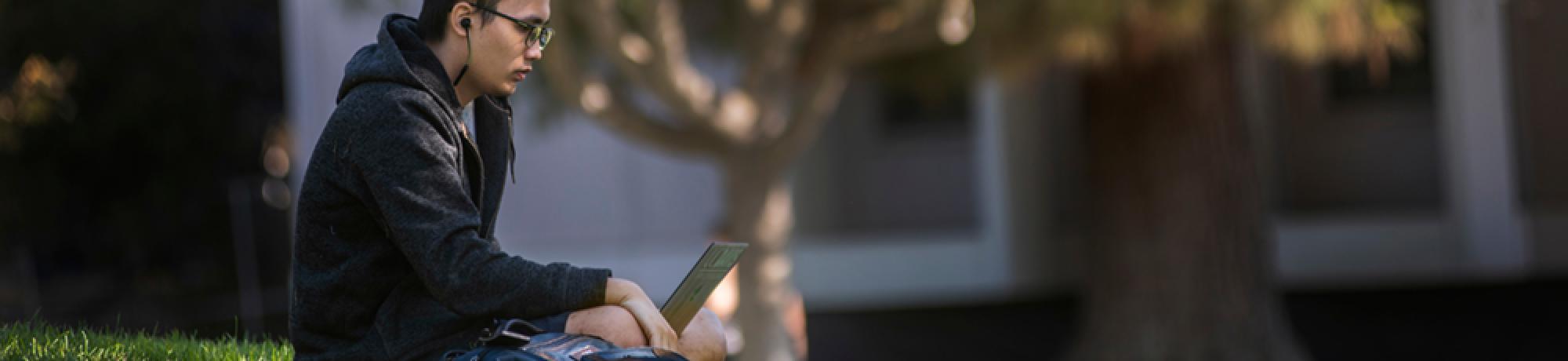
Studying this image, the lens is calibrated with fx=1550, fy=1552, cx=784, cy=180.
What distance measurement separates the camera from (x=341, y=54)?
948 cm

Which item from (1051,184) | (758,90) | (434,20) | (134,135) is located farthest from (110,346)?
(1051,184)

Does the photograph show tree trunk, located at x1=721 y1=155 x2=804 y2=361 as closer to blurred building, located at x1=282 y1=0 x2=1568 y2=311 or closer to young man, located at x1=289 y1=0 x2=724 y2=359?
young man, located at x1=289 y1=0 x2=724 y2=359

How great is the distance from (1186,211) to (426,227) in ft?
21.2

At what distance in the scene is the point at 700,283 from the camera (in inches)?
66.2

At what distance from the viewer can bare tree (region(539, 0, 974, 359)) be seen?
5348mm

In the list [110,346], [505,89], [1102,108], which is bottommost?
[110,346]

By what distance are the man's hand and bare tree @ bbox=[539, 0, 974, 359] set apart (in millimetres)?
3539

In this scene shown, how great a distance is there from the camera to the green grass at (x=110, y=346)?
218 cm

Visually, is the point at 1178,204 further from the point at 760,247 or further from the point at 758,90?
the point at 758,90

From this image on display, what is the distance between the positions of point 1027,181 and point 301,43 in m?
5.42

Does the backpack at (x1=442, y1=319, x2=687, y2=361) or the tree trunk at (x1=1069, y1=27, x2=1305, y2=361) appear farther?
the tree trunk at (x1=1069, y1=27, x2=1305, y2=361)

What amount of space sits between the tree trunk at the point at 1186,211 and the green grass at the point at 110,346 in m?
5.75

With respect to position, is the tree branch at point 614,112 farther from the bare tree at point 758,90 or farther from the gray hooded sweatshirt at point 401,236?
the gray hooded sweatshirt at point 401,236

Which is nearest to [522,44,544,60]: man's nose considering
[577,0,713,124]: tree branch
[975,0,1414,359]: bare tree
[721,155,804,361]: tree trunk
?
Result: [577,0,713,124]: tree branch
